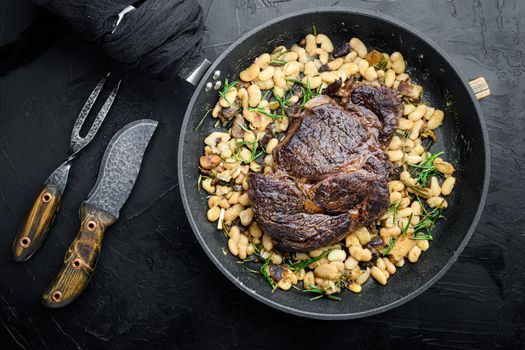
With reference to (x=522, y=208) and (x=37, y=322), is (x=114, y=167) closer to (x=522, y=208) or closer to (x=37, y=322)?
(x=37, y=322)

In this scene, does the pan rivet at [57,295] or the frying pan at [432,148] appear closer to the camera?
the frying pan at [432,148]

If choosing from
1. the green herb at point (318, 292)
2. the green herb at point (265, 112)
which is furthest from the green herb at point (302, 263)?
the green herb at point (265, 112)

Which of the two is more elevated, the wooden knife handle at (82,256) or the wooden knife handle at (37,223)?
the wooden knife handle at (37,223)

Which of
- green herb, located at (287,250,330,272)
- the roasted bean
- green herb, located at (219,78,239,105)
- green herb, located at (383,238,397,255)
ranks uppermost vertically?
green herb, located at (219,78,239,105)

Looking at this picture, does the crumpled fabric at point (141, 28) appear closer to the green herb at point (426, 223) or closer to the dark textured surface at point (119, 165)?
the dark textured surface at point (119, 165)

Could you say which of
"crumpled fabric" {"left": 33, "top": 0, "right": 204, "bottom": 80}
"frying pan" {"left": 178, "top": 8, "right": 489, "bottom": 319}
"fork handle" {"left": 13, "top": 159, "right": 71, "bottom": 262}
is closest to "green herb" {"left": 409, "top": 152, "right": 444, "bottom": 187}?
"frying pan" {"left": 178, "top": 8, "right": 489, "bottom": 319}

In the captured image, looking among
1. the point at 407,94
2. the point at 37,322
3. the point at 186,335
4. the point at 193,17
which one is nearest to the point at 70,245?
the point at 37,322

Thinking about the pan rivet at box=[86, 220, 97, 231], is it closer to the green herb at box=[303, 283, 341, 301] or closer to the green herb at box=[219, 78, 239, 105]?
the green herb at box=[219, 78, 239, 105]
